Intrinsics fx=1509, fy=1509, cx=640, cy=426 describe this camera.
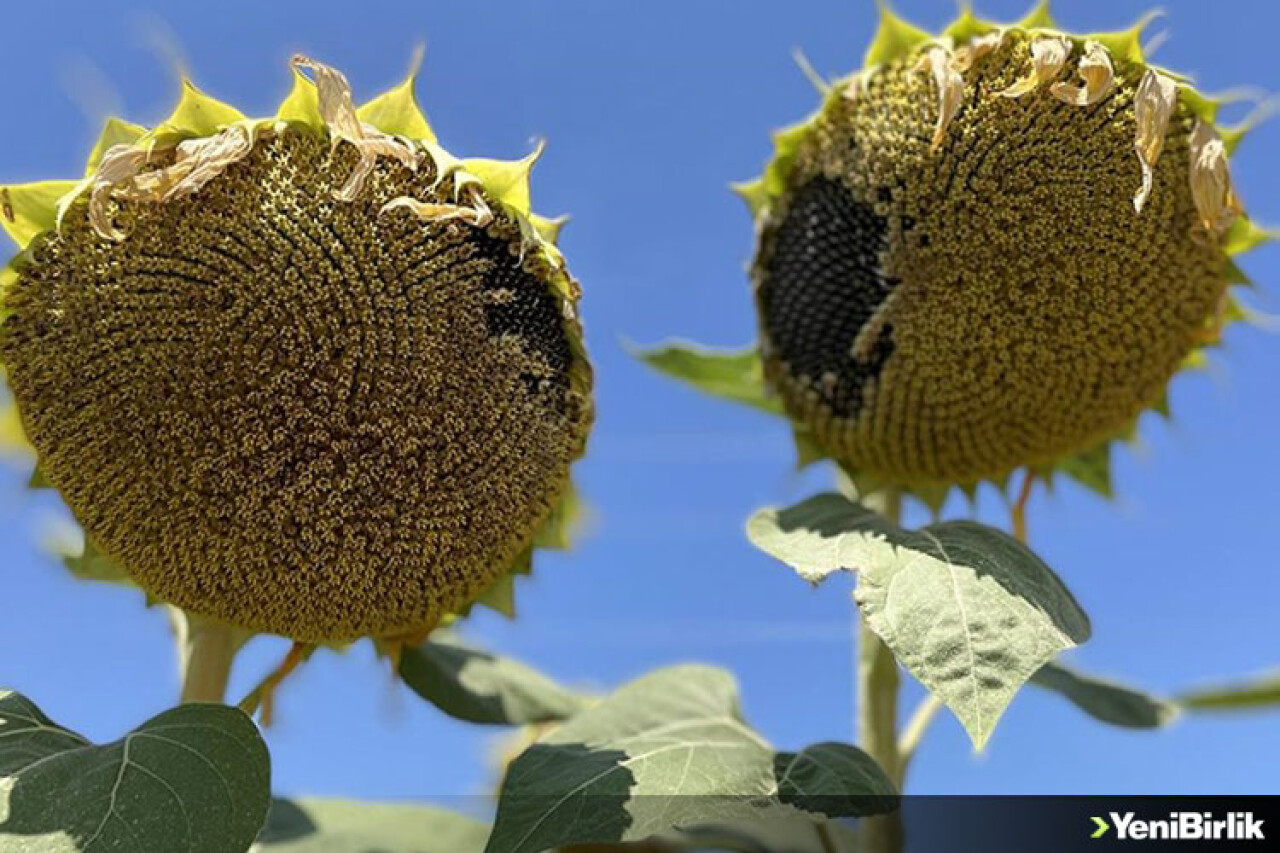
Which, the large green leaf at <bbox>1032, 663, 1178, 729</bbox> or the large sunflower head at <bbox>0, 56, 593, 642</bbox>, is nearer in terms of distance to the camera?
the large sunflower head at <bbox>0, 56, 593, 642</bbox>

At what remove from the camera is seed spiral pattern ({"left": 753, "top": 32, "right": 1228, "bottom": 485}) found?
2.01m

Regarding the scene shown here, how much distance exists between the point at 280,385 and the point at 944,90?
972 mm

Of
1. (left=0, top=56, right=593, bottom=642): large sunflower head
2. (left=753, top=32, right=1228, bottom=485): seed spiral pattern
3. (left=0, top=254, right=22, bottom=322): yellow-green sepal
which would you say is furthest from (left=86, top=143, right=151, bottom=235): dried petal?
(left=753, top=32, right=1228, bottom=485): seed spiral pattern

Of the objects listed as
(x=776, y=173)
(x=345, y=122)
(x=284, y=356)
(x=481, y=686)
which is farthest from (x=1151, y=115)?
(x=481, y=686)

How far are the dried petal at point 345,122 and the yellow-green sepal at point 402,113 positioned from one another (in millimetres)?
56

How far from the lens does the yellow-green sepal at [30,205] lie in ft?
5.80

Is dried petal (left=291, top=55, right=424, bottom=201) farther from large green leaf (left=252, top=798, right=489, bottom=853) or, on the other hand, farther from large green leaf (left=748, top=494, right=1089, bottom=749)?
large green leaf (left=252, top=798, right=489, bottom=853)

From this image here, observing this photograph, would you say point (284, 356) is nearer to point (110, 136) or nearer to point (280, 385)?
point (280, 385)

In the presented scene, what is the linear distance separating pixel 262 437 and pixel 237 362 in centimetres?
9

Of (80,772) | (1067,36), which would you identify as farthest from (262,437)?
(1067,36)

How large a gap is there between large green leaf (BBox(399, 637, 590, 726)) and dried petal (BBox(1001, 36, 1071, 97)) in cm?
113

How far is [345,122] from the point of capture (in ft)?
5.76

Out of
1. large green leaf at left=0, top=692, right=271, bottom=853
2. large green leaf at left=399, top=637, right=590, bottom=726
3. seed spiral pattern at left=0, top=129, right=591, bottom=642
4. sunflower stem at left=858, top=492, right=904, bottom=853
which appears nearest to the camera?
large green leaf at left=0, top=692, right=271, bottom=853

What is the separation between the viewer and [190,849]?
1543mm
